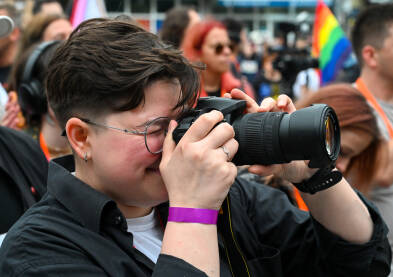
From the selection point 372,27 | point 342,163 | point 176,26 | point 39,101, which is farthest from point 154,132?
point 176,26

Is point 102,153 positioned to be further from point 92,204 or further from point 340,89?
point 340,89

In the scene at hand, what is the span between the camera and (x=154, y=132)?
4.13 ft

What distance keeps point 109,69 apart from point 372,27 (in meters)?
2.60

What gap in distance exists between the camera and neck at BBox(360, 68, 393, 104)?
10.3 ft

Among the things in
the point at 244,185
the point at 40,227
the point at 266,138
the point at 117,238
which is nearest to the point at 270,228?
the point at 244,185

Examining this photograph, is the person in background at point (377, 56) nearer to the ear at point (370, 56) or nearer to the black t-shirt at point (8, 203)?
the ear at point (370, 56)

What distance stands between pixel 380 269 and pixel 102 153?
0.92 metres

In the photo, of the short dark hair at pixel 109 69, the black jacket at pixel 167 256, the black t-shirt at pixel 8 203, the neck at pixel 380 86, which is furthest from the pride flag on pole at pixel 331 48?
the short dark hair at pixel 109 69

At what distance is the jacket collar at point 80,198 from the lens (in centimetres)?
121

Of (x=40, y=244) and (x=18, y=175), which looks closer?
(x=40, y=244)

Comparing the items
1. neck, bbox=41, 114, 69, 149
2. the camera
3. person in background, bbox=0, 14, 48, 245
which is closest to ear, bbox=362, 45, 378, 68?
neck, bbox=41, 114, 69, 149

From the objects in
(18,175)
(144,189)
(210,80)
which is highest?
(144,189)

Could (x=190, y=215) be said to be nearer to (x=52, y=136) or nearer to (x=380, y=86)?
(x=52, y=136)

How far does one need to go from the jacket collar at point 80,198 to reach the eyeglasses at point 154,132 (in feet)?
0.51
